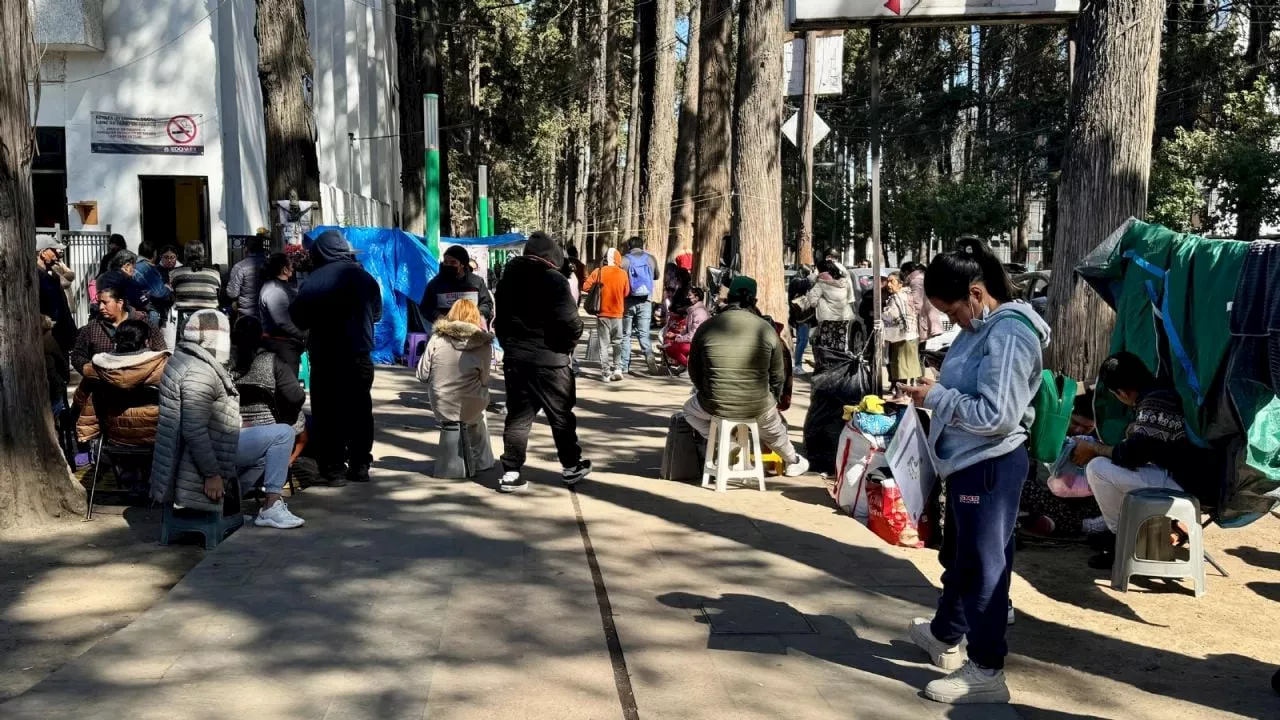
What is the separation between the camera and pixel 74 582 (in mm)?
6406

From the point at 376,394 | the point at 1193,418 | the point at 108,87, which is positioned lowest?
the point at 376,394

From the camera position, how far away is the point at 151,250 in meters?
14.5

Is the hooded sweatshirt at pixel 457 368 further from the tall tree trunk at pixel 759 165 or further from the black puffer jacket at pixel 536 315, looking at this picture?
the tall tree trunk at pixel 759 165

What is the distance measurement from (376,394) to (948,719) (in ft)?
33.2

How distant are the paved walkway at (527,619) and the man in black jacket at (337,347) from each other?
1.20ft

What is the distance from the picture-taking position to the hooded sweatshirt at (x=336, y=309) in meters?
8.38

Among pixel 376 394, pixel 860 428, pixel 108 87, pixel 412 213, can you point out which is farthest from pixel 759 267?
pixel 412 213

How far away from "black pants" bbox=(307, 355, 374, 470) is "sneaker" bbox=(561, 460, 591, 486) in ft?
4.64

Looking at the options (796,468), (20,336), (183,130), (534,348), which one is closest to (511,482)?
(534,348)

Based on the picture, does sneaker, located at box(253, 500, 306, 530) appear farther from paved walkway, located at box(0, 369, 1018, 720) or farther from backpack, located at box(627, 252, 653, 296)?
backpack, located at box(627, 252, 653, 296)

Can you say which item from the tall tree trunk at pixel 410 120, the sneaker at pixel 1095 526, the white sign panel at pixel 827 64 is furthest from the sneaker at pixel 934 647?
the tall tree trunk at pixel 410 120

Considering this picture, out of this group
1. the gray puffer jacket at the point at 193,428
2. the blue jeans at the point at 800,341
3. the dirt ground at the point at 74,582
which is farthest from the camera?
the blue jeans at the point at 800,341

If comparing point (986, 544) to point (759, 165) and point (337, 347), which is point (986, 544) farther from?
point (759, 165)

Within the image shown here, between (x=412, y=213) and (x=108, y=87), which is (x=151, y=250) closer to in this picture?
(x=108, y=87)
